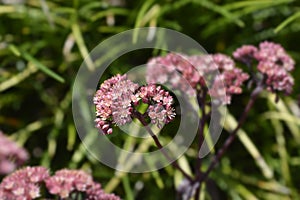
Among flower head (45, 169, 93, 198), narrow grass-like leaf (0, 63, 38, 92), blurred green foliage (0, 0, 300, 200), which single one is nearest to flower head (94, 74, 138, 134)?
flower head (45, 169, 93, 198)

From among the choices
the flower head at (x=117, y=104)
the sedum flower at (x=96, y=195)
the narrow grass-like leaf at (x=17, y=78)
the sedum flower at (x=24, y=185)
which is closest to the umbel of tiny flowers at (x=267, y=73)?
the sedum flower at (x=96, y=195)

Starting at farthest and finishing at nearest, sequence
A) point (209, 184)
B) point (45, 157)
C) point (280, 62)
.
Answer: point (45, 157)
point (209, 184)
point (280, 62)

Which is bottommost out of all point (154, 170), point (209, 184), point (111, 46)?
point (209, 184)

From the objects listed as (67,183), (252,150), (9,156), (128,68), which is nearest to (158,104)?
(67,183)

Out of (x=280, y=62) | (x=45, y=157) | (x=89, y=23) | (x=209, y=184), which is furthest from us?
(x=89, y=23)

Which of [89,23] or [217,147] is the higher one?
[89,23]

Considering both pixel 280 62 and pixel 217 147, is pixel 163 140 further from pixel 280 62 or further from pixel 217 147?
pixel 280 62

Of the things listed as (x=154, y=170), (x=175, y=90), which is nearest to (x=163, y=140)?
(x=154, y=170)

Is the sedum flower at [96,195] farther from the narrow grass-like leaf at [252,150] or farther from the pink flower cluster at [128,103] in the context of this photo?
the narrow grass-like leaf at [252,150]

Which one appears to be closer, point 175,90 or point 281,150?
point 175,90
